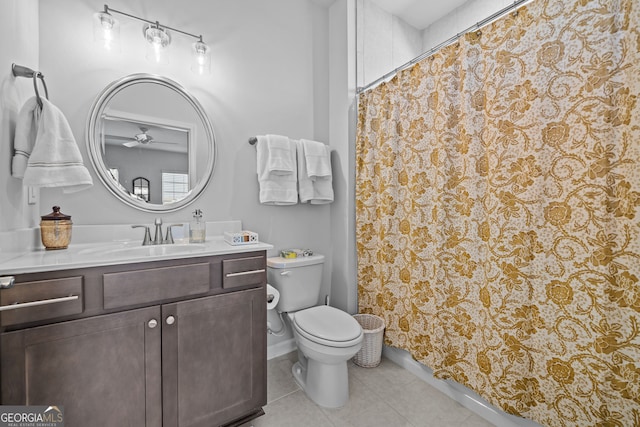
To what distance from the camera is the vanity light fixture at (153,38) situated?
1442 mm

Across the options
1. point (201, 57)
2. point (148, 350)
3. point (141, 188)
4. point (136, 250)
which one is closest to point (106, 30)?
point (201, 57)

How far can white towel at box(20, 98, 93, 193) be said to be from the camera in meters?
1.10

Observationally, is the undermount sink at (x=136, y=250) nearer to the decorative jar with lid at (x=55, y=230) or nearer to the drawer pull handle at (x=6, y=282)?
the decorative jar with lid at (x=55, y=230)

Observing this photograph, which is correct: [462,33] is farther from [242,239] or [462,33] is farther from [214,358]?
[214,358]

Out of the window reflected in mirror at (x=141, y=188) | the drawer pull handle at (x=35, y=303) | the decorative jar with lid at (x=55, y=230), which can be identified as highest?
the window reflected in mirror at (x=141, y=188)

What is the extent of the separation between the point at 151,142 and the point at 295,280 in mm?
1232

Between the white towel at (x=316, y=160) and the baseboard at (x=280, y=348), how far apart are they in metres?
1.28

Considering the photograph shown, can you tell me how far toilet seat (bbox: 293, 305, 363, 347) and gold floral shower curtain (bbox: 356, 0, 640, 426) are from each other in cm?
46

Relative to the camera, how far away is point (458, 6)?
223 centimetres

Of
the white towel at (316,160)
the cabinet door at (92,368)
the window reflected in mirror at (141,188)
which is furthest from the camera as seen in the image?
the white towel at (316,160)

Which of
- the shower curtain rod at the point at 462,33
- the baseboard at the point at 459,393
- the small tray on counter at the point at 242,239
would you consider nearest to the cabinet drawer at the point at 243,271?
the small tray on counter at the point at 242,239

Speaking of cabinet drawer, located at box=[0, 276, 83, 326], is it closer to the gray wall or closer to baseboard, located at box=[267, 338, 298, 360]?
the gray wall

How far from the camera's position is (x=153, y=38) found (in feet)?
5.11

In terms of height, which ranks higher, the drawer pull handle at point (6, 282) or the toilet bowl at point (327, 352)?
the drawer pull handle at point (6, 282)
